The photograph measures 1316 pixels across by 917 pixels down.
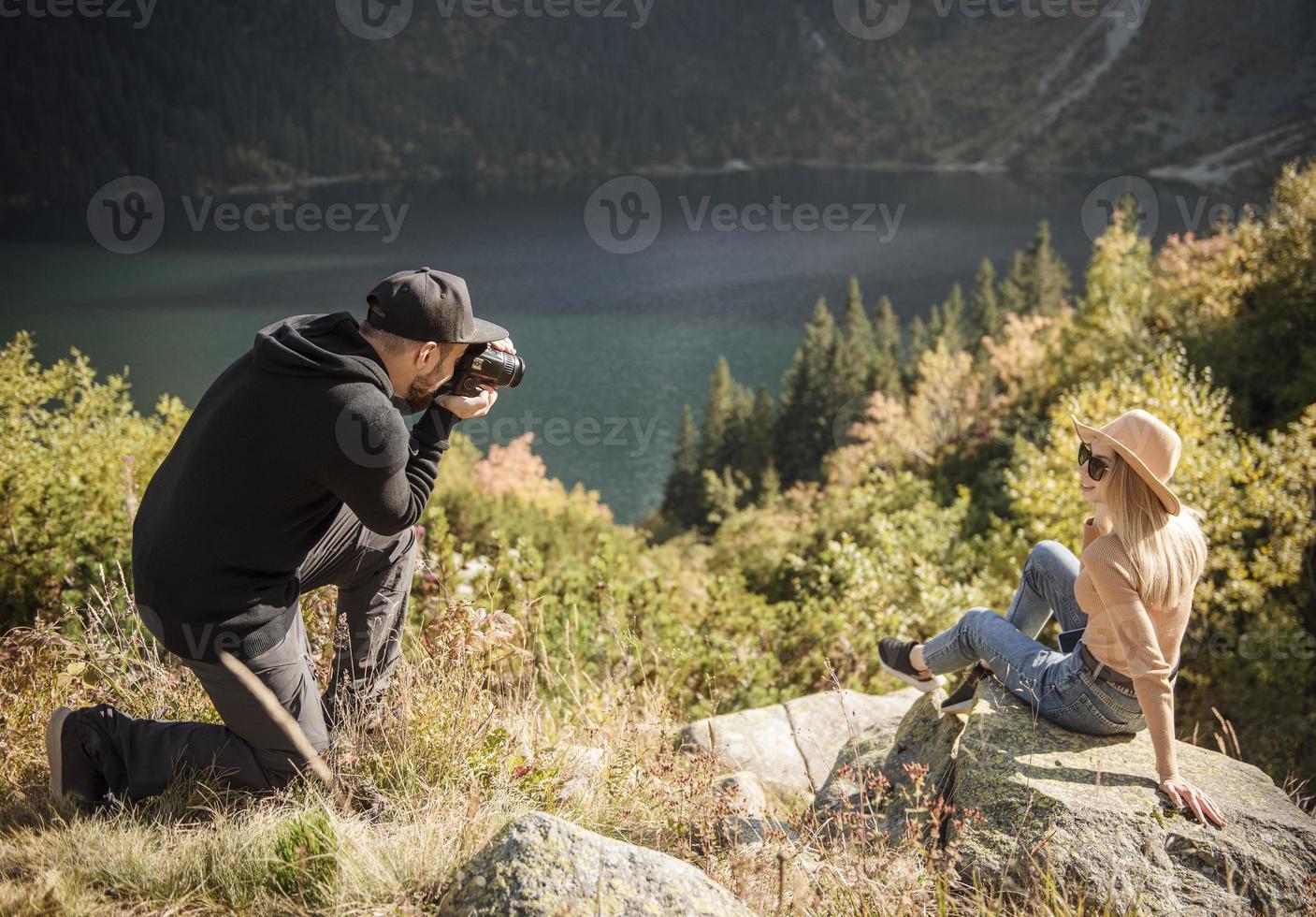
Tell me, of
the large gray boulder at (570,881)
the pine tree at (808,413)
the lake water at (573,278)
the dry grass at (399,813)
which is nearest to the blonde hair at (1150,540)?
the dry grass at (399,813)

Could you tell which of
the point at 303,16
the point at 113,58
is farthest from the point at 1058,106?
the point at 113,58

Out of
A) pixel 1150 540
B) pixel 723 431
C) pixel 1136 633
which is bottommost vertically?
pixel 1136 633

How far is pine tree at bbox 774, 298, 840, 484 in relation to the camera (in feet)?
152

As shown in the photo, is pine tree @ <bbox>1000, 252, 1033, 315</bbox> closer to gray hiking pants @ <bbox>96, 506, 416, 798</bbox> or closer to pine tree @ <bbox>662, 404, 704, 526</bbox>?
pine tree @ <bbox>662, 404, 704, 526</bbox>

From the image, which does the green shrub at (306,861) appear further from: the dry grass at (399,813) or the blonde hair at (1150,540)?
the blonde hair at (1150,540)

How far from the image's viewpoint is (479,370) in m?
3.00

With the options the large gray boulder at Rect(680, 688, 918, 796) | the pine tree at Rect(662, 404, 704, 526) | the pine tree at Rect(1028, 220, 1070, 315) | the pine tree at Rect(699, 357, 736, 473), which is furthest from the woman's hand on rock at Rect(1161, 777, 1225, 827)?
the pine tree at Rect(1028, 220, 1070, 315)

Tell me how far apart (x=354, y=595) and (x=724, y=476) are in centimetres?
4168

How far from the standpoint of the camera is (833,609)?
11602mm

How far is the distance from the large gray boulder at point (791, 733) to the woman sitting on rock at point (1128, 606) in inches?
40.5

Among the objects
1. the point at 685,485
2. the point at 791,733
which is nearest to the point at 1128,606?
the point at 791,733

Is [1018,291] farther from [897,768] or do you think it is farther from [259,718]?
[259,718]

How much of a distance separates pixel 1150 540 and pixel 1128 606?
0.25 meters

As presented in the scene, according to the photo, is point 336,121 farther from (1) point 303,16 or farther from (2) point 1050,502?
(2) point 1050,502
